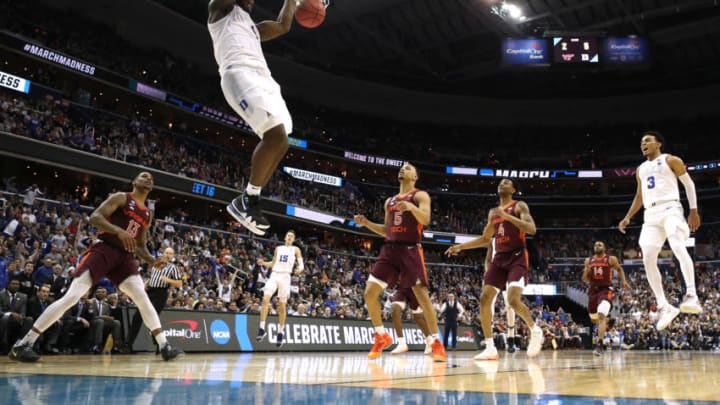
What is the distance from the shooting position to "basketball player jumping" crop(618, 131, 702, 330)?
663 centimetres

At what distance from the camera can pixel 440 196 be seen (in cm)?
4309

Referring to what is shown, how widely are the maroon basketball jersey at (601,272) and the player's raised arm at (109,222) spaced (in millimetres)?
8359

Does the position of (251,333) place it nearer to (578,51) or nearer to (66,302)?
(66,302)

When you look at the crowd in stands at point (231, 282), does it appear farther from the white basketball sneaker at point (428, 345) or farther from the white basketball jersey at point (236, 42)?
the white basketball jersey at point (236, 42)

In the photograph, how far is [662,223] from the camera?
6.88 m

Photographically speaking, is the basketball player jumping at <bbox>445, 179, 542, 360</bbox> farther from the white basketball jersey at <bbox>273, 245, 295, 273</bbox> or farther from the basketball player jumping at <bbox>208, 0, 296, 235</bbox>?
the white basketball jersey at <bbox>273, 245, 295, 273</bbox>

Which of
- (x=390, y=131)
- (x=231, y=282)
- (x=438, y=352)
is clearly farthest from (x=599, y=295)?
(x=390, y=131)

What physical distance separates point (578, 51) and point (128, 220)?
2326 centimetres

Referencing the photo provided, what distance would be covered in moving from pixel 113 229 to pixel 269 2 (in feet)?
85.9

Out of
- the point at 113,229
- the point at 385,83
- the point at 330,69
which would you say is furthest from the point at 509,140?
the point at 113,229

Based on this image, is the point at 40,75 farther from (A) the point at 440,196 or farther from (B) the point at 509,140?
(B) the point at 509,140

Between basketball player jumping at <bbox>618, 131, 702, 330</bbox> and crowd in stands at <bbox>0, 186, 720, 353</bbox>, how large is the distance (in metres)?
8.30

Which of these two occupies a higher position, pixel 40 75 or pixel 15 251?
pixel 40 75

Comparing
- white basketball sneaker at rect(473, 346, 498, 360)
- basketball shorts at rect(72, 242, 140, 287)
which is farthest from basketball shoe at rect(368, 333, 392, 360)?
basketball shorts at rect(72, 242, 140, 287)
